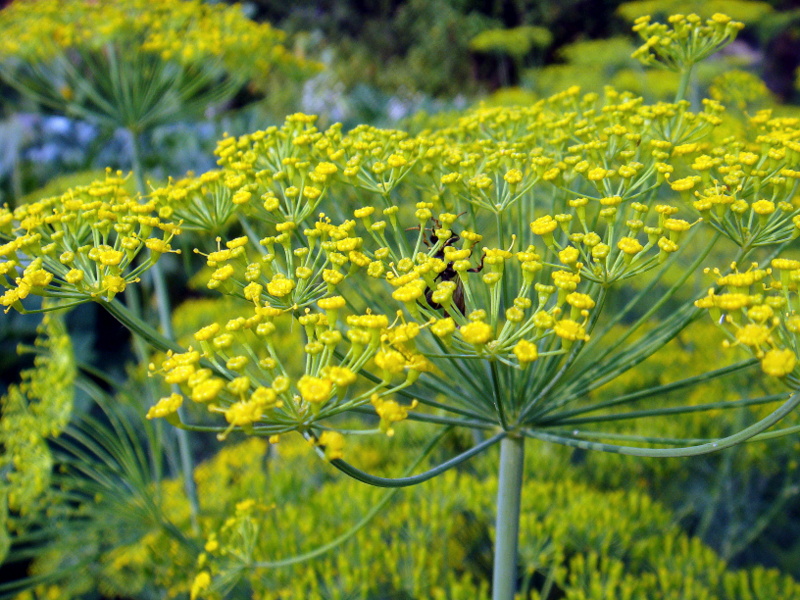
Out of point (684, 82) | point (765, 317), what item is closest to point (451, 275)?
point (765, 317)

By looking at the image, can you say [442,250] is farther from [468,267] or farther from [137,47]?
[137,47]

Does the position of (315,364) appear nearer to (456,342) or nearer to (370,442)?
(456,342)

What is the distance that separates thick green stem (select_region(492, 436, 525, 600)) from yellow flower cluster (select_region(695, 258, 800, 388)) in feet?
1.94

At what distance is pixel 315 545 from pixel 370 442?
1109mm

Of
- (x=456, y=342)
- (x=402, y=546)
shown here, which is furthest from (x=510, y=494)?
(x=402, y=546)

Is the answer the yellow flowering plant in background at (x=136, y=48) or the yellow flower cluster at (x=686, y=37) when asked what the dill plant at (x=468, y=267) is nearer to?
the yellow flower cluster at (x=686, y=37)

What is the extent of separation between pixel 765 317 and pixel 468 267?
503 mm

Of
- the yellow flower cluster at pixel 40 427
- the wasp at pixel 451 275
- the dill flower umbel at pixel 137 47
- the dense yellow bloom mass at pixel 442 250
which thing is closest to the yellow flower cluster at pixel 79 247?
the dense yellow bloom mass at pixel 442 250

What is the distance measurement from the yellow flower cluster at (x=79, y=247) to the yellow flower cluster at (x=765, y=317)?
3.66ft

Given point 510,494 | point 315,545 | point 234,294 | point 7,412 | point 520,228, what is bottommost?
point 315,545

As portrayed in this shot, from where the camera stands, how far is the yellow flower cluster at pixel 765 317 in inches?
37.6

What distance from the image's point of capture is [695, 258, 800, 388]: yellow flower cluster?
37.6 inches

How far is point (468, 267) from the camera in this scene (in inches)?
47.5

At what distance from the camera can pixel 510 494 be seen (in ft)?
4.92
